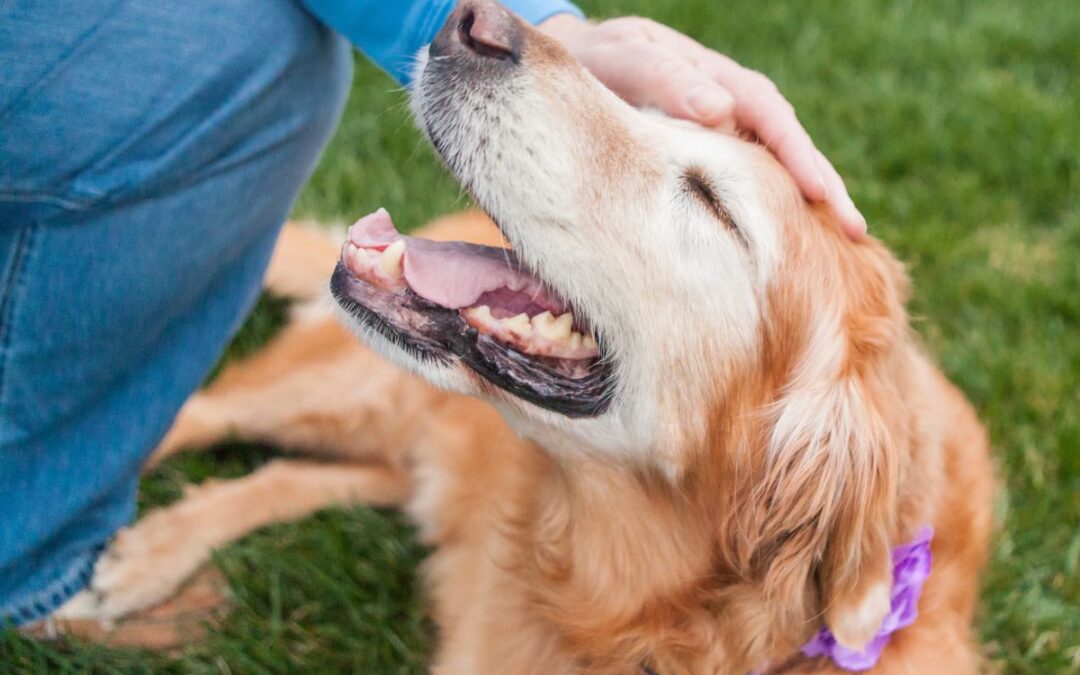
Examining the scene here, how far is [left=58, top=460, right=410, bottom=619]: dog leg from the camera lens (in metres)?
2.63

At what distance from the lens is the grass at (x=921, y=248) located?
2.65m

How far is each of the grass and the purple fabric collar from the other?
59cm

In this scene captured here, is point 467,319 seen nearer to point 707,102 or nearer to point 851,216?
point 707,102

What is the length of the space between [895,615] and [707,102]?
1.15 meters

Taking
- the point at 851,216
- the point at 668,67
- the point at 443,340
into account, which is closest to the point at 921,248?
the point at 851,216

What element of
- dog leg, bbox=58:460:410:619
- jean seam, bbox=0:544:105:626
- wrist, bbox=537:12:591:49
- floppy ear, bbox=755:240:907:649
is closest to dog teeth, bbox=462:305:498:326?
floppy ear, bbox=755:240:907:649

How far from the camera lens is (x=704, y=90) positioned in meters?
2.23

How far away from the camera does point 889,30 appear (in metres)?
5.48

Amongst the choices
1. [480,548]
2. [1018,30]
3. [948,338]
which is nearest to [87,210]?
[480,548]

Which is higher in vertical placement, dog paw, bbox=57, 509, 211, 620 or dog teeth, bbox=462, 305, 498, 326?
dog teeth, bbox=462, 305, 498, 326

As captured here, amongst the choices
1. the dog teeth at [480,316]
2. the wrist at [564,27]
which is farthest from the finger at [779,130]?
the dog teeth at [480,316]

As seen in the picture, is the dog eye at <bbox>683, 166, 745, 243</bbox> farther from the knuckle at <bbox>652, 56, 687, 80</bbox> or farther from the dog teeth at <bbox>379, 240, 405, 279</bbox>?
the dog teeth at <bbox>379, 240, 405, 279</bbox>

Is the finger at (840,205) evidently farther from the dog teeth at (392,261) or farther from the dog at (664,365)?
the dog teeth at (392,261)

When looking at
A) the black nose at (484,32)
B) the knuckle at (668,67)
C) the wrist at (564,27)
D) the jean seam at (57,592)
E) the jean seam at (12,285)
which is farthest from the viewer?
the wrist at (564,27)
